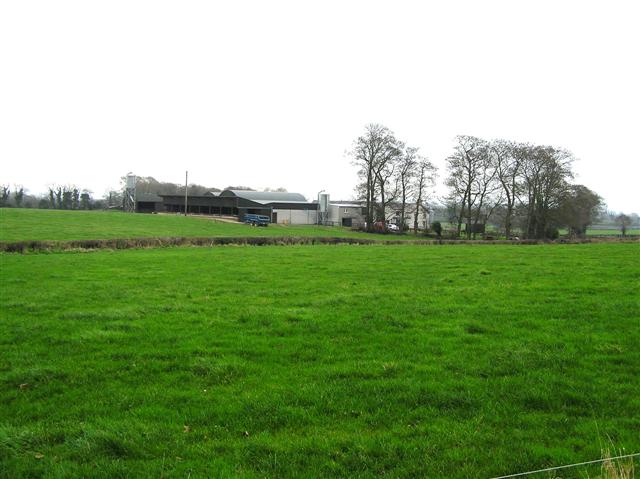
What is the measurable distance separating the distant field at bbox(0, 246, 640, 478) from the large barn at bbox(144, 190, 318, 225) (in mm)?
68899

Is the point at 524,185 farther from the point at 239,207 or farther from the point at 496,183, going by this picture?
the point at 239,207

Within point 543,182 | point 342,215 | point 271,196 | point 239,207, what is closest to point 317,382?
point 543,182

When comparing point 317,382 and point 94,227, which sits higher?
point 94,227

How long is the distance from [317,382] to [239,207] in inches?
3014

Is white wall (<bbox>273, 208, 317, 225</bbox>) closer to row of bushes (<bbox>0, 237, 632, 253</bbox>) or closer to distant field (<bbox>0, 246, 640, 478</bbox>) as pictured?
row of bushes (<bbox>0, 237, 632, 253</bbox>)

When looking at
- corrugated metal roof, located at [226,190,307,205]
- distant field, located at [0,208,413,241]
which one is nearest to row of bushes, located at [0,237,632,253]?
distant field, located at [0,208,413,241]

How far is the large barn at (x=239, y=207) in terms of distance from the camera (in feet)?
283

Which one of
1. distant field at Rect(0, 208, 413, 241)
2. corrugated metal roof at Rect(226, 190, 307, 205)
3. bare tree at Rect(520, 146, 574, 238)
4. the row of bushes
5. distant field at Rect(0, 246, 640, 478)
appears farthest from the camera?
corrugated metal roof at Rect(226, 190, 307, 205)

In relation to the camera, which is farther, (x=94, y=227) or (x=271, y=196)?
(x=271, y=196)

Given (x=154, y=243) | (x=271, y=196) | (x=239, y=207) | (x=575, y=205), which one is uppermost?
(x=271, y=196)

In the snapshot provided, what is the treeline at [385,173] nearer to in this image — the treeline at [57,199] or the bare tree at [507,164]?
the bare tree at [507,164]

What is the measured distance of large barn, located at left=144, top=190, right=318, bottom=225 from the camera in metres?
86.4

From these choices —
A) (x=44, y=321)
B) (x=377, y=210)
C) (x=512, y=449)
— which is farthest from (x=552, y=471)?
(x=377, y=210)

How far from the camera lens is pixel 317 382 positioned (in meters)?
6.74
